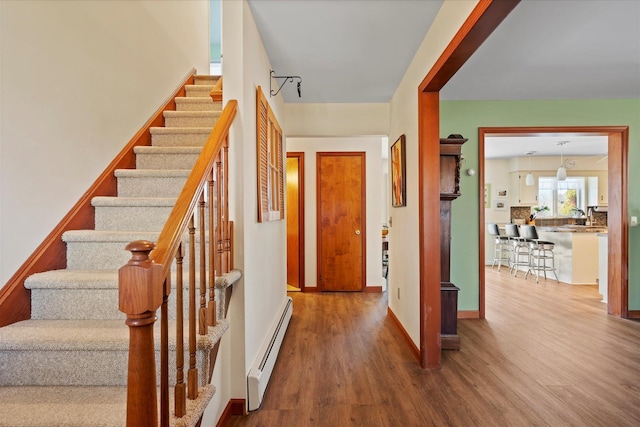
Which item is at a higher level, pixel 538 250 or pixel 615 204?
pixel 615 204

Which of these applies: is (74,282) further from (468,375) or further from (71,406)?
(468,375)

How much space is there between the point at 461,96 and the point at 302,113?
1857 mm

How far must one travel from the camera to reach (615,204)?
375cm

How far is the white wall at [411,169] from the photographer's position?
2020mm

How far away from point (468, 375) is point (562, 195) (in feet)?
25.7

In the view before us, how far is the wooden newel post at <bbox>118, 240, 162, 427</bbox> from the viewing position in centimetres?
80

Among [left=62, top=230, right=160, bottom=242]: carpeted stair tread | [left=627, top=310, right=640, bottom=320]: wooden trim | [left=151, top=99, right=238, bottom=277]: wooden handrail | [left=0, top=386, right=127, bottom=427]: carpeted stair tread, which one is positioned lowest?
[left=627, top=310, right=640, bottom=320]: wooden trim

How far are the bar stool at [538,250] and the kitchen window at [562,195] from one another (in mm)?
2606

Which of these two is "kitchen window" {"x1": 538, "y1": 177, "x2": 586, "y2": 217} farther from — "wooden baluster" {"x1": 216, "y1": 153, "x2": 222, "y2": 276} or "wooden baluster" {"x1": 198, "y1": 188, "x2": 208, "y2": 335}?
"wooden baluster" {"x1": 198, "y1": 188, "x2": 208, "y2": 335}

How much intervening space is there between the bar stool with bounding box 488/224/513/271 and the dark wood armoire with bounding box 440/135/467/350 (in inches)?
182

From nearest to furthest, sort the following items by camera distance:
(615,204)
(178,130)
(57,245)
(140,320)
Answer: (140,320)
(57,245)
(178,130)
(615,204)

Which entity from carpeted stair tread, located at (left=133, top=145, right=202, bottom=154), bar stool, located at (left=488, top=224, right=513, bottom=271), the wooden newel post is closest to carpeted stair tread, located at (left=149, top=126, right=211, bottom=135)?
carpeted stair tread, located at (left=133, top=145, right=202, bottom=154)

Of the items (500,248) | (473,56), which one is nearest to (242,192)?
(473,56)

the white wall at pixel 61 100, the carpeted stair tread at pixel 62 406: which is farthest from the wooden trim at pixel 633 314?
the white wall at pixel 61 100
